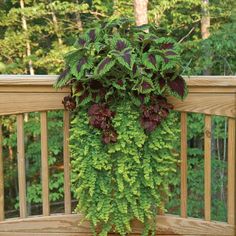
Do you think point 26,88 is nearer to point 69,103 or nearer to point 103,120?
point 69,103

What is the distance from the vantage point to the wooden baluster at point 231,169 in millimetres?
2228

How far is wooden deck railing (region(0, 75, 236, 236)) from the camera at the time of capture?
2178mm

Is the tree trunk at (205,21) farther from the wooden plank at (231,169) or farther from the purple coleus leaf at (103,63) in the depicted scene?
the purple coleus leaf at (103,63)

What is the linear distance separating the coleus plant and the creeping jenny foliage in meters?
0.06

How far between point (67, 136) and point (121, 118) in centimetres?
38

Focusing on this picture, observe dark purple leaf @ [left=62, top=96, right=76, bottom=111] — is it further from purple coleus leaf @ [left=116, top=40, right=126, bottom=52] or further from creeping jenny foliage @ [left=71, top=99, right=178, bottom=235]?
purple coleus leaf @ [left=116, top=40, right=126, bottom=52]

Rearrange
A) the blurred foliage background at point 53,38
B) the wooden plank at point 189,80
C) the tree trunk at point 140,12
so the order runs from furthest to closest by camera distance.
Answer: the blurred foliage background at point 53,38 < the tree trunk at point 140,12 < the wooden plank at point 189,80

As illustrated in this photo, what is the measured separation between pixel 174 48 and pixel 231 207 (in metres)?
0.93

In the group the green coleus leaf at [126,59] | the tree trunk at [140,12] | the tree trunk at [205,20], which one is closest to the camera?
the green coleus leaf at [126,59]

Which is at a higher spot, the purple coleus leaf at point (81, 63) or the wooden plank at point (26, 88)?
the purple coleus leaf at point (81, 63)

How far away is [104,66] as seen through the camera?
194cm

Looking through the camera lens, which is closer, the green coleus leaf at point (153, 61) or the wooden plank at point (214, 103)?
the green coleus leaf at point (153, 61)

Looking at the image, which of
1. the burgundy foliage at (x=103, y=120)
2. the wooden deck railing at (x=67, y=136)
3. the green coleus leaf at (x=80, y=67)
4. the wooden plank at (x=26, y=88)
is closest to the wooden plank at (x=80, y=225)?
the wooden deck railing at (x=67, y=136)

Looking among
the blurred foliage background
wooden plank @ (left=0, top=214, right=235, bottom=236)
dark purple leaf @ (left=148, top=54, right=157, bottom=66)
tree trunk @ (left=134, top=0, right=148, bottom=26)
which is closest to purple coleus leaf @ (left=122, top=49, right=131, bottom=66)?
dark purple leaf @ (left=148, top=54, right=157, bottom=66)
